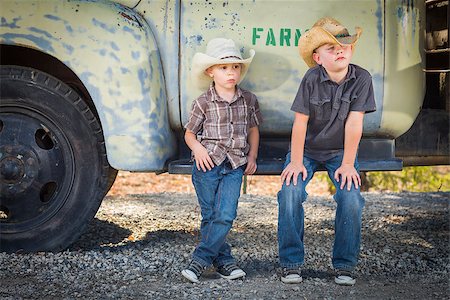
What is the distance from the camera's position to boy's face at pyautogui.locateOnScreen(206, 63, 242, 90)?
168 inches

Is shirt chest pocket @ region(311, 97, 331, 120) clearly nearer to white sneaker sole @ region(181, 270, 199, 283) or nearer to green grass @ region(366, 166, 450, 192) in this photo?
white sneaker sole @ region(181, 270, 199, 283)

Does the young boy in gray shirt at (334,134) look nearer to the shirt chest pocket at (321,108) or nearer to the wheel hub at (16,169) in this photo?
the shirt chest pocket at (321,108)

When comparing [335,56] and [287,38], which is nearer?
[335,56]

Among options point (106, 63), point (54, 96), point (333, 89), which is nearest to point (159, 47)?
point (106, 63)

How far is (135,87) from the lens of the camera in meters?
4.45

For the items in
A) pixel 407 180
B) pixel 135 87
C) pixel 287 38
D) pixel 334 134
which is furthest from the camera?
pixel 407 180

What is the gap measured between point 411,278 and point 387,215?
1997mm

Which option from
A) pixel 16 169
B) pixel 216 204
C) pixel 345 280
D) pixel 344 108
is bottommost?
pixel 345 280

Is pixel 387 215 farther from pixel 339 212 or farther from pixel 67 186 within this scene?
pixel 67 186

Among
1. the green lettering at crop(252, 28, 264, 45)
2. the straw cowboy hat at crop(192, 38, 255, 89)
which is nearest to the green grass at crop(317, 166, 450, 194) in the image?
the green lettering at crop(252, 28, 264, 45)

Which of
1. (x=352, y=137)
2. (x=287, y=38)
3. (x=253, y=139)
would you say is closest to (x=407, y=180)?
(x=287, y=38)

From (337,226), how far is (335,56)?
2.77 feet

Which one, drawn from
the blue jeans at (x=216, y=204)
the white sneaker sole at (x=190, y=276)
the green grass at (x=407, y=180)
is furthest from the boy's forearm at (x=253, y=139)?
the green grass at (x=407, y=180)

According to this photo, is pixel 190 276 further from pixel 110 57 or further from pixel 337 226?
pixel 110 57
